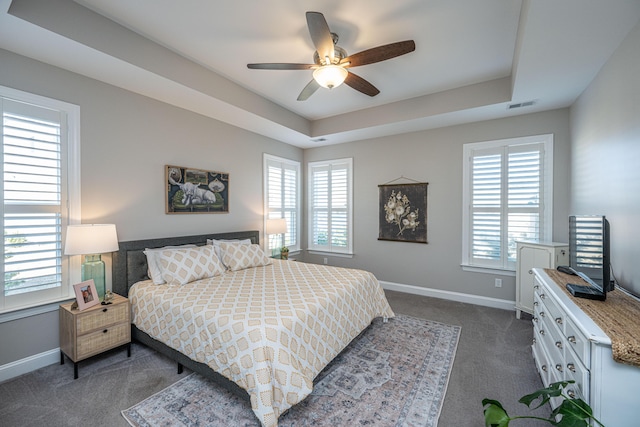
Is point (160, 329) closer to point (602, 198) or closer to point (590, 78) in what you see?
point (602, 198)

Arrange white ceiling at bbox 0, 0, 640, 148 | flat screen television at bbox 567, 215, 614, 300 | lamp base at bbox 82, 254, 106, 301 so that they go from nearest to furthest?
1. flat screen television at bbox 567, 215, 614, 300
2. white ceiling at bbox 0, 0, 640, 148
3. lamp base at bbox 82, 254, 106, 301

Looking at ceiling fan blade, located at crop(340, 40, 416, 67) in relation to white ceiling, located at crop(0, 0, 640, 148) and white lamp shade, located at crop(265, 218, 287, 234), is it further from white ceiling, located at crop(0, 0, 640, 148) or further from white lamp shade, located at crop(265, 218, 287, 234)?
white lamp shade, located at crop(265, 218, 287, 234)

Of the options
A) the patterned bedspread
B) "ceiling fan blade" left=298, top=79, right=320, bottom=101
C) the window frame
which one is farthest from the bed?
"ceiling fan blade" left=298, top=79, right=320, bottom=101

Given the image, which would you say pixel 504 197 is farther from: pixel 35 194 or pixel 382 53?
pixel 35 194

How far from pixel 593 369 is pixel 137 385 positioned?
292cm

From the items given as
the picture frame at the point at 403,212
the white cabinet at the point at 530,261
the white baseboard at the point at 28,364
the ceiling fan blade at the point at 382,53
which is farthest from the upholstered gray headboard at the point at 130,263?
the white cabinet at the point at 530,261

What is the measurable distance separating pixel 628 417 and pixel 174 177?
404 centimetres

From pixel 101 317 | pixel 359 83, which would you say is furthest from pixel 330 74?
pixel 101 317

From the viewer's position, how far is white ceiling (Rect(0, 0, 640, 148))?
76.9 inches

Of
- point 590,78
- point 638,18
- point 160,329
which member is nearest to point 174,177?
point 160,329

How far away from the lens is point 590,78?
2.58 meters

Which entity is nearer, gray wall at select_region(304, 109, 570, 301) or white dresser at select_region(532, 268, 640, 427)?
white dresser at select_region(532, 268, 640, 427)

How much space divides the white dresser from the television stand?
6 cm

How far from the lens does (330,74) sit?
223 centimetres
